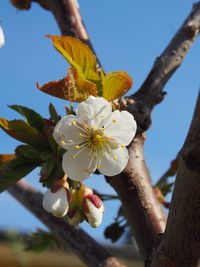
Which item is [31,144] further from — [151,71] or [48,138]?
[151,71]

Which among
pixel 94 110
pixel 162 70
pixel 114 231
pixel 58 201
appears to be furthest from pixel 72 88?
pixel 114 231

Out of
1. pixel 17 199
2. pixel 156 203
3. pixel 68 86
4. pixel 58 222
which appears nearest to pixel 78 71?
pixel 68 86

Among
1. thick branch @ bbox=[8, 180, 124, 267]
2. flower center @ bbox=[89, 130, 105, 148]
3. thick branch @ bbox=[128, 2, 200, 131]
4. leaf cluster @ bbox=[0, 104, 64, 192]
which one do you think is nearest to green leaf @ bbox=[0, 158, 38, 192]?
leaf cluster @ bbox=[0, 104, 64, 192]

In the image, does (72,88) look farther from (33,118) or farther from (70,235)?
(70,235)

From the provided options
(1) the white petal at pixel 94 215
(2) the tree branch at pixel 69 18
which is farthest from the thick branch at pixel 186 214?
(2) the tree branch at pixel 69 18

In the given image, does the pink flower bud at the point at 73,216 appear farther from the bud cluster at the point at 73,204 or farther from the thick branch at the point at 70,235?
the thick branch at the point at 70,235

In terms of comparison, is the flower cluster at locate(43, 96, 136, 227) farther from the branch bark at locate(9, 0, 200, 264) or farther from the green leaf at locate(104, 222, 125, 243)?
the green leaf at locate(104, 222, 125, 243)
